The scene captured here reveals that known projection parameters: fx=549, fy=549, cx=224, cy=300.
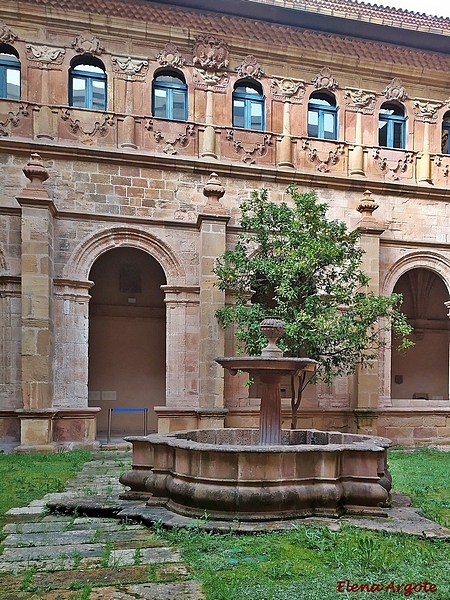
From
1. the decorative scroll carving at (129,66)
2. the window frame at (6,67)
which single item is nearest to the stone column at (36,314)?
the window frame at (6,67)

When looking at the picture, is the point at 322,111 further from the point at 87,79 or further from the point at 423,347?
the point at 423,347

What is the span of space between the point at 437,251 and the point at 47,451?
10266mm

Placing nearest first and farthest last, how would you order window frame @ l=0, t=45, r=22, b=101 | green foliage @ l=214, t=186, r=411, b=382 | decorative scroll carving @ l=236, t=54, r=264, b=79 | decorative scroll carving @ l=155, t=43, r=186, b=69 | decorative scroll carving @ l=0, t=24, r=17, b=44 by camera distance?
green foliage @ l=214, t=186, r=411, b=382 < decorative scroll carving @ l=0, t=24, r=17, b=44 < window frame @ l=0, t=45, r=22, b=101 < decorative scroll carving @ l=155, t=43, r=186, b=69 < decorative scroll carving @ l=236, t=54, r=264, b=79

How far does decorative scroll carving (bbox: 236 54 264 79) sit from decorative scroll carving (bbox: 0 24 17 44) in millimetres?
5111

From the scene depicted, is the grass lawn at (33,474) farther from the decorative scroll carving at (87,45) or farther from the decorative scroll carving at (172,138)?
the decorative scroll carving at (87,45)

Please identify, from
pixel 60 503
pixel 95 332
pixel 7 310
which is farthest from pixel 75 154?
pixel 60 503

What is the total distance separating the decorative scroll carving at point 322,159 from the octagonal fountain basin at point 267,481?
29.5 ft

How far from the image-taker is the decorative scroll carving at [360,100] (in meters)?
14.0

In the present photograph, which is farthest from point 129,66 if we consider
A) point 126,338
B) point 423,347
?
point 423,347

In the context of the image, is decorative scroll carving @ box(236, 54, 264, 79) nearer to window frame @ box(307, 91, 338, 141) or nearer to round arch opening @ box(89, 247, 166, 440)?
window frame @ box(307, 91, 338, 141)

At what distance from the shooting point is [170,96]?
13.0 metres

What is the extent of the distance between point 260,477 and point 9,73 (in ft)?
35.6

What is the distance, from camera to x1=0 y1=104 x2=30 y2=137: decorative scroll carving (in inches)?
463

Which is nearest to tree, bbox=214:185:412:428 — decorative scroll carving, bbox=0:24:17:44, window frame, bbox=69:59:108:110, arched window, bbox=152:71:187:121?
arched window, bbox=152:71:187:121
